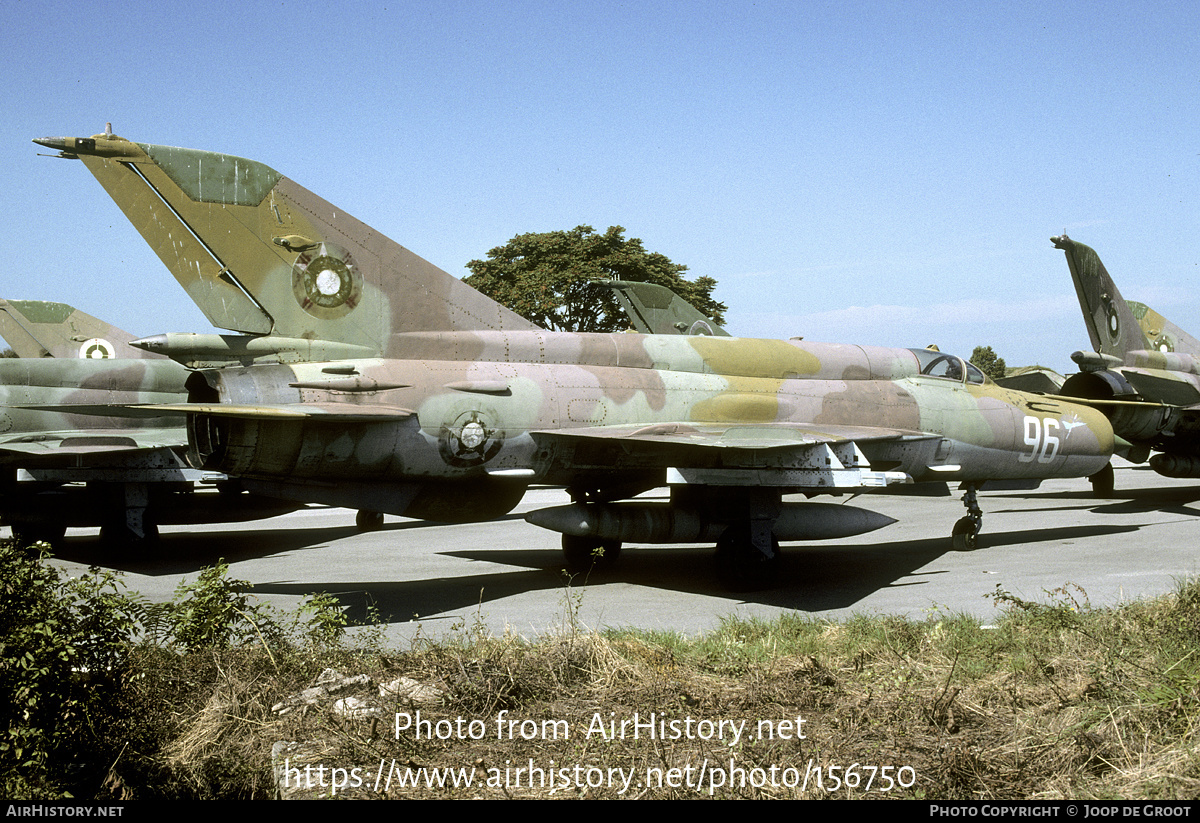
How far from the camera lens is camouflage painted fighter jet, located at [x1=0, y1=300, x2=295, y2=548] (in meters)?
13.4

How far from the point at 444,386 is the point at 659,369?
2864 mm

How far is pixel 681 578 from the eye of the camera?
449 inches

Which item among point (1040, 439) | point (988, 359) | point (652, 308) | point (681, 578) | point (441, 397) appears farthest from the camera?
point (988, 359)

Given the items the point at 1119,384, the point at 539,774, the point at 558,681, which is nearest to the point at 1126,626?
the point at 558,681

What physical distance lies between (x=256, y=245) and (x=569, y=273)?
30173mm

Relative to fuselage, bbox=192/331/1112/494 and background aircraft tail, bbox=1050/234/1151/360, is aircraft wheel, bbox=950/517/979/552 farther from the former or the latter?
background aircraft tail, bbox=1050/234/1151/360

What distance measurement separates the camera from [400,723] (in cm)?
525

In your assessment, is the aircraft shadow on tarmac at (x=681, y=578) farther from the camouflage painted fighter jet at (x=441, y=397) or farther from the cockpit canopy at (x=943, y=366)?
the cockpit canopy at (x=943, y=366)

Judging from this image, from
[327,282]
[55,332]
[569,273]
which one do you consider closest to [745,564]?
[327,282]

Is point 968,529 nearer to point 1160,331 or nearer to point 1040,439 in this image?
point 1040,439

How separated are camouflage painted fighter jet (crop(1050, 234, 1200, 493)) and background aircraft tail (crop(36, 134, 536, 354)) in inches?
524

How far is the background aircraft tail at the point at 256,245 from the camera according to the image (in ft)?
30.9

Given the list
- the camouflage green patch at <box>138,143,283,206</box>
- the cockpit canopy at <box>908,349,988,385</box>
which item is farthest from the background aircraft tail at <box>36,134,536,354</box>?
the cockpit canopy at <box>908,349,988,385</box>

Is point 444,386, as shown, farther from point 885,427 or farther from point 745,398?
point 885,427
